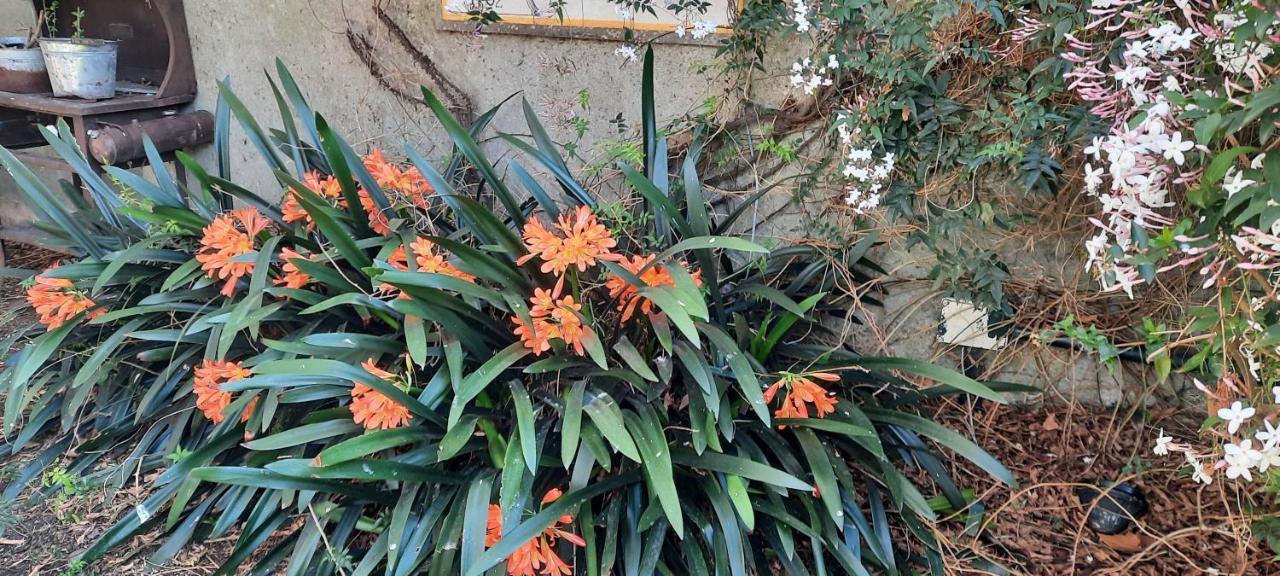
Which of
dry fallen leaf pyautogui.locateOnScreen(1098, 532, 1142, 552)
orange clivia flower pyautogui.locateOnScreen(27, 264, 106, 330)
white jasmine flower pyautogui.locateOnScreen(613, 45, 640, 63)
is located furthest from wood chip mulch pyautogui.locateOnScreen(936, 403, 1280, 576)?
orange clivia flower pyautogui.locateOnScreen(27, 264, 106, 330)

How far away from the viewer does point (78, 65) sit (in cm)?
255

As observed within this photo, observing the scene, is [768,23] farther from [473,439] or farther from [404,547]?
[404,547]

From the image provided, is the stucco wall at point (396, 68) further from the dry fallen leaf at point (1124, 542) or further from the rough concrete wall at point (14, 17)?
the dry fallen leaf at point (1124, 542)

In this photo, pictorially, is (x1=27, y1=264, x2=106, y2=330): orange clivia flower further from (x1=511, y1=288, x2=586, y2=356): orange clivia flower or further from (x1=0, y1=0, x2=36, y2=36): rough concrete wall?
(x1=0, y1=0, x2=36, y2=36): rough concrete wall

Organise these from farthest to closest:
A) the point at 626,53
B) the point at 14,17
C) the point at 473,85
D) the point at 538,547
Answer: the point at 14,17, the point at 473,85, the point at 626,53, the point at 538,547

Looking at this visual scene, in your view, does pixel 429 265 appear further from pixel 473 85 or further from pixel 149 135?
pixel 149 135

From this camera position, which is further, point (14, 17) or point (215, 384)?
point (14, 17)

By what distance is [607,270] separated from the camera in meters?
1.50

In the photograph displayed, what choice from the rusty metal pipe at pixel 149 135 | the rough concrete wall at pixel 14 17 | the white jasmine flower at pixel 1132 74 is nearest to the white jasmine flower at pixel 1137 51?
the white jasmine flower at pixel 1132 74

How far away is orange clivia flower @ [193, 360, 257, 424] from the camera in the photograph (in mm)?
1569

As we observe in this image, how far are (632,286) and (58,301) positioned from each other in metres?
1.42

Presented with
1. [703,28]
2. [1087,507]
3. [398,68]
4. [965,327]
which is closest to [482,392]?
[703,28]

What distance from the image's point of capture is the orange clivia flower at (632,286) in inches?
56.6

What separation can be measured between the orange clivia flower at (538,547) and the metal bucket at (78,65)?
2.26 meters
